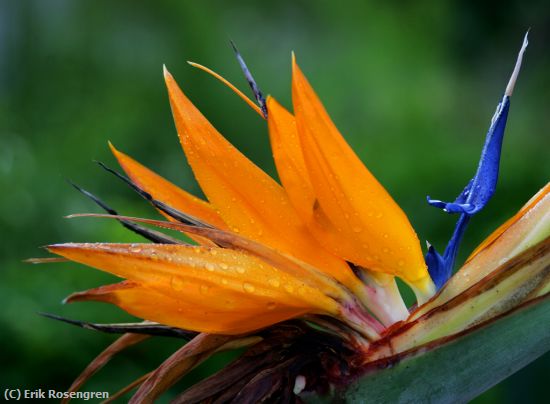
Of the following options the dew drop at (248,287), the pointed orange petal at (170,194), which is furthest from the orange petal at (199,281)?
the pointed orange petal at (170,194)

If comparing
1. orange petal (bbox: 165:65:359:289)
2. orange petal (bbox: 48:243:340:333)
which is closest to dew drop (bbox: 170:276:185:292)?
orange petal (bbox: 48:243:340:333)

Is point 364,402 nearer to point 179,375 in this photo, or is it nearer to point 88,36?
point 179,375

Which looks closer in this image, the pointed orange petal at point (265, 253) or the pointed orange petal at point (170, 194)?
the pointed orange petal at point (265, 253)

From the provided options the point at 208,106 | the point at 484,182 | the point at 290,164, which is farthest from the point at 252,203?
the point at 208,106

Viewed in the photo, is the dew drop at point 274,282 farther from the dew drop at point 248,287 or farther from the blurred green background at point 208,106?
the blurred green background at point 208,106

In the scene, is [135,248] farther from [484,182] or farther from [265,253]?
[484,182]

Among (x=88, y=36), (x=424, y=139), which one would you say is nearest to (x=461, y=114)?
(x=424, y=139)
